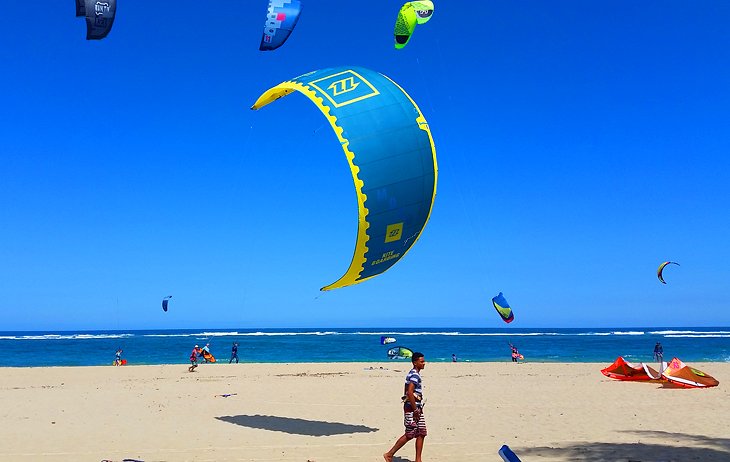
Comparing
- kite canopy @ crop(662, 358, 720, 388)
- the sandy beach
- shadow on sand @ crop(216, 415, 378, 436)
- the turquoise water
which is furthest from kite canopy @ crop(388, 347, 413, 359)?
shadow on sand @ crop(216, 415, 378, 436)

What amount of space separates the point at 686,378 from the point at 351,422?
37.4 ft

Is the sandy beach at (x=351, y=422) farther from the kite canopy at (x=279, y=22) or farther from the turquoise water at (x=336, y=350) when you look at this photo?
the turquoise water at (x=336, y=350)

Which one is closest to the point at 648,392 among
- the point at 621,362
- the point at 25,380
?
the point at 621,362

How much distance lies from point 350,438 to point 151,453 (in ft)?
10.5

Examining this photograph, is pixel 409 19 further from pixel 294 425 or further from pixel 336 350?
pixel 336 350

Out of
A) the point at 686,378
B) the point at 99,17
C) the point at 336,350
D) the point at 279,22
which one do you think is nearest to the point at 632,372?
the point at 686,378

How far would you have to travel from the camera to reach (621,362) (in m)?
22.0

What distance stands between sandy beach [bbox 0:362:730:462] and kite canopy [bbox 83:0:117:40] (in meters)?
7.94

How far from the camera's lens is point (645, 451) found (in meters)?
9.42

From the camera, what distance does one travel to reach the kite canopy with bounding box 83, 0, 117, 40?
1315cm

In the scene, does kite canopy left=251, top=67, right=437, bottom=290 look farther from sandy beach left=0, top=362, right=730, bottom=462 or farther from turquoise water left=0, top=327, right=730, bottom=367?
turquoise water left=0, top=327, right=730, bottom=367

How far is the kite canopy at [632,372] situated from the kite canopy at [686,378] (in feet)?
1.48

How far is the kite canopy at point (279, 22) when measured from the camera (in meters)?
13.5

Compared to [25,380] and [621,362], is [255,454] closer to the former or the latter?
[621,362]
